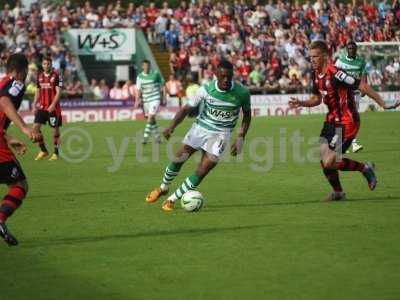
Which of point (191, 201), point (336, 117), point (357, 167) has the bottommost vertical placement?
point (191, 201)

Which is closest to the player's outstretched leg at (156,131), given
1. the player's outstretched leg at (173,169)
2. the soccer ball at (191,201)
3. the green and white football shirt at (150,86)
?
the green and white football shirt at (150,86)

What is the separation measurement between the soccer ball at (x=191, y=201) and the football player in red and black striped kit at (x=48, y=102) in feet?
30.0

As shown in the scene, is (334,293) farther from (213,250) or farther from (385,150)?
(385,150)

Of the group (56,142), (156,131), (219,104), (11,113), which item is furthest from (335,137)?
(156,131)

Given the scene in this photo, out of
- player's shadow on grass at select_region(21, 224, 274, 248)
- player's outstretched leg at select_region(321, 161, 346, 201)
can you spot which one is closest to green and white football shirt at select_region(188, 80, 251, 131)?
player's outstretched leg at select_region(321, 161, 346, 201)

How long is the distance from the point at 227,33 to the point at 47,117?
23.8m

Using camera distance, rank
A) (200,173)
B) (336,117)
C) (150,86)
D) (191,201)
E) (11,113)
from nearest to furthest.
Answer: (11,113) < (191,201) < (200,173) < (336,117) < (150,86)

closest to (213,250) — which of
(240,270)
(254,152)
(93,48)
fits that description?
Result: (240,270)

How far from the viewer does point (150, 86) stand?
89.5 ft

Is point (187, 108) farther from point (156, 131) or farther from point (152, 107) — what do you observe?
point (152, 107)

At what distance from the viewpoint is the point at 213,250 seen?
966 cm

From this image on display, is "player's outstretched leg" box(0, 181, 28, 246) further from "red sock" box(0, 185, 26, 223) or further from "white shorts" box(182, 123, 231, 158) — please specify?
"white shorts" box(182, 123, 231, 158)

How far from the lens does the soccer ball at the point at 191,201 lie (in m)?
12.5

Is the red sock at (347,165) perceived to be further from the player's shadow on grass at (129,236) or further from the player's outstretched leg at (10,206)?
the player's outstretched leg at (10,206)
